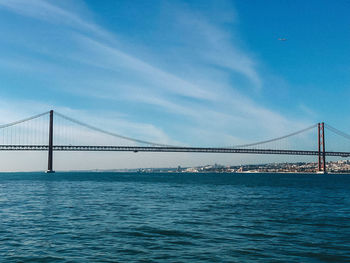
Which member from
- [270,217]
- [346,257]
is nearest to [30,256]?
[346,257]

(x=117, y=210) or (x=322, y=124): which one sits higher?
(x=322, y=124)

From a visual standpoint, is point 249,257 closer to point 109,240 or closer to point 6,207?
point 109,240

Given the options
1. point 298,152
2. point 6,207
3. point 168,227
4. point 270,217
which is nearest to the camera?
point 168,227

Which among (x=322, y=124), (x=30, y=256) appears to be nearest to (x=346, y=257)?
(x=30, y=256)

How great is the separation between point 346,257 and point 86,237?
27.6ft

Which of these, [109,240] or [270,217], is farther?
[270,217]

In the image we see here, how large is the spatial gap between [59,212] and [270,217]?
36.8ft

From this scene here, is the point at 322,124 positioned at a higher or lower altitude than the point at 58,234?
higher

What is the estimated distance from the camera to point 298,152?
10294 cm

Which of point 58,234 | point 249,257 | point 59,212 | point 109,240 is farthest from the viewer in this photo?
point 59,212

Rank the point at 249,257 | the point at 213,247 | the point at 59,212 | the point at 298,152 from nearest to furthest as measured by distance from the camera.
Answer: the point at 249,257 → the point at 213,247 → the point at 59,212 → the point at 298,152

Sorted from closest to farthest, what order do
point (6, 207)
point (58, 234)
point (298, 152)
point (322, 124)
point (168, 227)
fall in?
1. point (58, 234)
2. point (168, 227)
3. point (6, 207)
4. point (298, 152)
5. point (322, 124)

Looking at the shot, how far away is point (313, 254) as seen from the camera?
969 centimetres

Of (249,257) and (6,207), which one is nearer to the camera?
(249,257)
